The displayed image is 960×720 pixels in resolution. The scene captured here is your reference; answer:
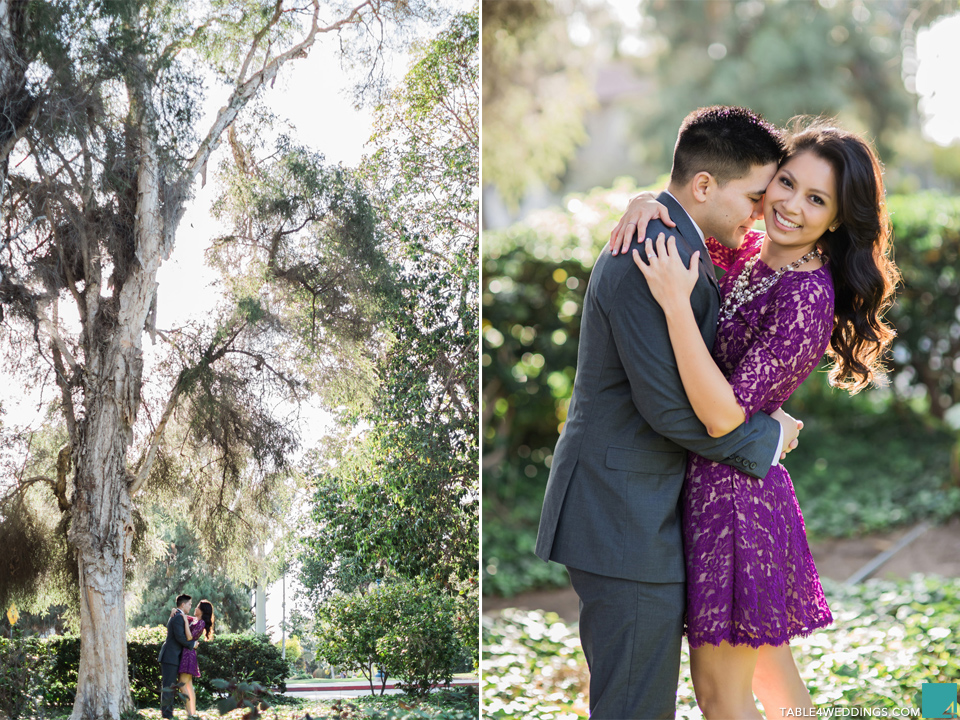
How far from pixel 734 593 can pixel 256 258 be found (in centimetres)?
173

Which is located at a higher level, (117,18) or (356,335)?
(117,18)

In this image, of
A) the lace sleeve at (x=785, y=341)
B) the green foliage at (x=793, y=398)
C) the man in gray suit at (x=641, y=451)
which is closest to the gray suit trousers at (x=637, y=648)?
the man in gray suit at (x=641, y=451)

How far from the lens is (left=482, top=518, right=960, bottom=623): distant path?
4895 millimetres

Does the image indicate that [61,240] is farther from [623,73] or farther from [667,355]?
[623,73]

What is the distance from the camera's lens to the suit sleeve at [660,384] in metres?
1.90

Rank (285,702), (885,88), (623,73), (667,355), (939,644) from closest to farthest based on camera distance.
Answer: (667,355) → (285,702) → (939,644) → (885,88) → (623,73)

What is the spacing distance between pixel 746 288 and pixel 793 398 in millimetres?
5929

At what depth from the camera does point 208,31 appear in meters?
2.45

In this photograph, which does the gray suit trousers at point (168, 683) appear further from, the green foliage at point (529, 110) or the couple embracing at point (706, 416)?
the green foliage at point (529, 110)

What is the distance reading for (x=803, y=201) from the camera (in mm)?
2066

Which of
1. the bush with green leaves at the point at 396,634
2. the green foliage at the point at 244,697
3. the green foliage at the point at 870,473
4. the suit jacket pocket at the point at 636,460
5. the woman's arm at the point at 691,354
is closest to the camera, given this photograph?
the woman's arm at the point at 691,354

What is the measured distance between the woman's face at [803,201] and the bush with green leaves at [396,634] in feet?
5.32

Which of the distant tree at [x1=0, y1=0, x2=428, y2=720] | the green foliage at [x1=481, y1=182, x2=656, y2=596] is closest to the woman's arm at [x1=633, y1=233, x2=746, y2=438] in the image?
the distant tree at [x1=0, y1=0, x2=428, y2=720]

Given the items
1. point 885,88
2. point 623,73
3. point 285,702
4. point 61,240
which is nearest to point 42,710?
point 285,702
